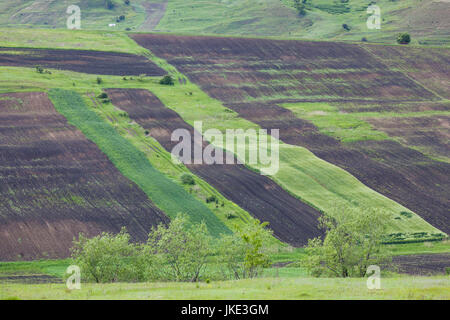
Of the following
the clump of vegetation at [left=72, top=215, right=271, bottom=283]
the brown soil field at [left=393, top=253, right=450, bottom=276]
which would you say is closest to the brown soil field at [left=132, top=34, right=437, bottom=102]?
the brown soil field at [left=393, top=253, right=450, bottom=276]

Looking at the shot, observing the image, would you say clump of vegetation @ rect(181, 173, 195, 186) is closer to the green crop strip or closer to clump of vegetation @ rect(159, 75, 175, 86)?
the green crop strip

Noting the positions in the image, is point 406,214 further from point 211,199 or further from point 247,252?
point 247,252

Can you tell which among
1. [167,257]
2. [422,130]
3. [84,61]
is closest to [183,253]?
[167,257]

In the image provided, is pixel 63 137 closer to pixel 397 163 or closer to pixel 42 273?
pixel 42 273

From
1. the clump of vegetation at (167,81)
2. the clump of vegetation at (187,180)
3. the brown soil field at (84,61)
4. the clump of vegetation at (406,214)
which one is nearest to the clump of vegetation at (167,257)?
the clump of vegetation at (187,180)

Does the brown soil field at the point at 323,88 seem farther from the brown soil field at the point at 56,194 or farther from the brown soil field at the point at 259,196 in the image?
the brown soil field at the point at 56,194
